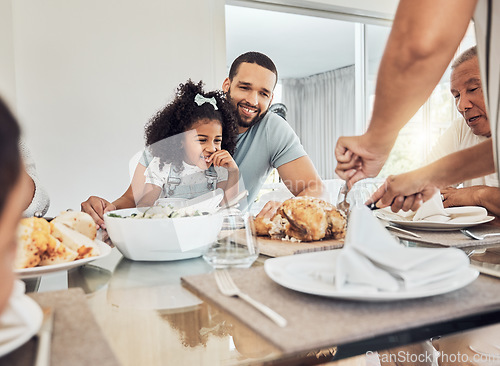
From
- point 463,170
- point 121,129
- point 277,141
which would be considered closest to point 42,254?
point 463,170

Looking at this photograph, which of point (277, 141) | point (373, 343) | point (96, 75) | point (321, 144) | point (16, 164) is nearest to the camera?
point (16, 164)

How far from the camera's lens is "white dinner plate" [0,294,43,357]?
358 millimetres

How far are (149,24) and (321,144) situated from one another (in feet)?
13.6

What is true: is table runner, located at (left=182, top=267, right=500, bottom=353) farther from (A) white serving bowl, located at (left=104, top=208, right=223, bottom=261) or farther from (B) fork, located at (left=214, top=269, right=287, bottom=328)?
(A) white serving bowl, located at (left=104, top=208, right=223, bottom=261)

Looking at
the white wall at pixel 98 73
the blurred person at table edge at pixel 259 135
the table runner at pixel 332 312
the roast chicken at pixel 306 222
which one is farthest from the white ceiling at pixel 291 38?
the table runner at pixel 332 312

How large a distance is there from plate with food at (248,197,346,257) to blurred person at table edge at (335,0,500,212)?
5.8 inches

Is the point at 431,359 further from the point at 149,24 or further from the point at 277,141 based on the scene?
the point at 149,24

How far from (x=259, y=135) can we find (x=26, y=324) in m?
1.81

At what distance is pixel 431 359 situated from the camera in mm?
1169

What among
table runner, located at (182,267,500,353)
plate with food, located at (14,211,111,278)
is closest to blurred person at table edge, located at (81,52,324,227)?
plate with food, located at (14,211,111,278)

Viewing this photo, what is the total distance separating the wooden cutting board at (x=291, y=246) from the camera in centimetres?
83

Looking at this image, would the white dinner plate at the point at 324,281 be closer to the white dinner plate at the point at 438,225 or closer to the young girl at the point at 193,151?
the white dinner plate at the point at 438,225

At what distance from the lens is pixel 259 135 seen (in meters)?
2.15

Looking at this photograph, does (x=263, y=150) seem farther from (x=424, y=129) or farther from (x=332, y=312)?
(x=424, y=129)
